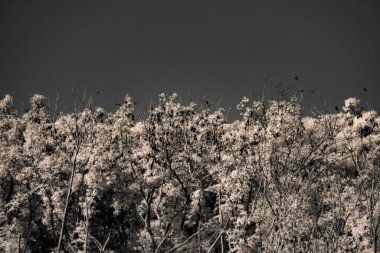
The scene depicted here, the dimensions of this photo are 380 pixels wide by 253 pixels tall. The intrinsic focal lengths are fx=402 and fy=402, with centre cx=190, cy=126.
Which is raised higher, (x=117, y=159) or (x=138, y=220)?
(x=117, y=159)

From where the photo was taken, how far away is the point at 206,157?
106ft

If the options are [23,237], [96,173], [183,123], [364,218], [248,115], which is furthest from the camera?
[248,115]

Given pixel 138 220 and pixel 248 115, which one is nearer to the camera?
pixel 138 220

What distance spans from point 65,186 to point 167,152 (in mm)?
8771

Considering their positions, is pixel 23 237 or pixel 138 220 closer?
pixel 23 237

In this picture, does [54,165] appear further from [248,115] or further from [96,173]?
[248,115]

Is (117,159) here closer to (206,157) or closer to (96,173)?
(96,173)

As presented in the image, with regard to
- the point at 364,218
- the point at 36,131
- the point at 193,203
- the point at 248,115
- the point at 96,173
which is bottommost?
the point at 364,218

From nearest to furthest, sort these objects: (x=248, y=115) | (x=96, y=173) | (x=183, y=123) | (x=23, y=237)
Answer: (x=96, y=173), (x=23, y=237), (x=183, y=123), (x=248, y=115)

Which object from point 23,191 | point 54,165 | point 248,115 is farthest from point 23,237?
point 248,115

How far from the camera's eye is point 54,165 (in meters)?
32.7

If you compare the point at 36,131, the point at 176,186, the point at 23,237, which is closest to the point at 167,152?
the point at 176,186

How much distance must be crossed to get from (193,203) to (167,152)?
14.7 feet

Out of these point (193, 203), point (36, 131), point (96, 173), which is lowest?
point (193, 203)
